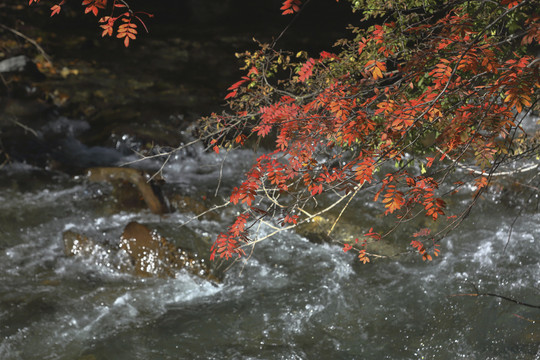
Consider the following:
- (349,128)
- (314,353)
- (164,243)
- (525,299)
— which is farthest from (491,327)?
(164,243)

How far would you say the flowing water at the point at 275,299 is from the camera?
486 cm

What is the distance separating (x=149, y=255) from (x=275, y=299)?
5.62 feet

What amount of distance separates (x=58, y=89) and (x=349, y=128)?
29.6 feet

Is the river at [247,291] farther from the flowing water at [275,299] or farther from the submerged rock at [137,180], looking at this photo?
the submerged rock at [137,180]

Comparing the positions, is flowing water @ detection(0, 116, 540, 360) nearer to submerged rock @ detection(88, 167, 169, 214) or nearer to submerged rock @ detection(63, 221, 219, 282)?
submerged rock @ detection(63, 221, 219, 282)

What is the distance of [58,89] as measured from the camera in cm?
1070

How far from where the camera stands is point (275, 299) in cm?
566

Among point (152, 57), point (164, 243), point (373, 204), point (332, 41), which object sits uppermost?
point (332, 41)

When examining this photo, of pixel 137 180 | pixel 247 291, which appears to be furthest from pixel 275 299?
pixel 137 180

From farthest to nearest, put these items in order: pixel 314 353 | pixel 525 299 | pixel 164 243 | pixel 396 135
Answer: pixel 164 243, pixel 525 299, pixel 314 353, pixel 396 135

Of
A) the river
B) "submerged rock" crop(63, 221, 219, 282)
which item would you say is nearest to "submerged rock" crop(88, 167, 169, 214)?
the river

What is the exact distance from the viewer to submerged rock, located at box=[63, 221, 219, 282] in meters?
6.02

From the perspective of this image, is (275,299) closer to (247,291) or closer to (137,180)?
(247,291)

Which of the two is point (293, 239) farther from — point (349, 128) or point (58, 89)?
point (58, 89)
